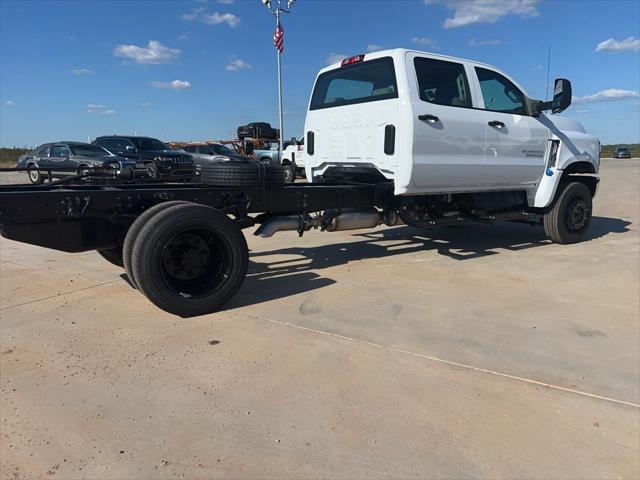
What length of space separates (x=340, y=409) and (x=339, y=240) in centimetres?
509

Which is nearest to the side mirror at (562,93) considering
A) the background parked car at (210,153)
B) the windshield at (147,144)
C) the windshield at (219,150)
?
the windshield at (147,144)

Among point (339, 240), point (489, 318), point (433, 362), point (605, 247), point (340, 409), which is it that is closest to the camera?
point (340, 409)

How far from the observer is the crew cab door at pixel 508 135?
20.8 ft

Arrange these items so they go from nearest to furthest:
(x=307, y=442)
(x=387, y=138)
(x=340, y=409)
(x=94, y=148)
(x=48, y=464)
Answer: (x=48, y=464) < (x=307, y=442) < (x=340, y=409) < (x=387, y=138) < (x=94, y=148)

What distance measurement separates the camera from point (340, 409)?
2.85 m

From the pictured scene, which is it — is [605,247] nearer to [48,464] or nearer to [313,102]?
[313,102]

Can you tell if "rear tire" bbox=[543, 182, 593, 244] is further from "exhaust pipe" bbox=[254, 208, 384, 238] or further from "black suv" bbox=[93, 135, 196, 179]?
"black suv" bbox=[93, 135, 196, 179]

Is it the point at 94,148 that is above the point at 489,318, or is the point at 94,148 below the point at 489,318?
above

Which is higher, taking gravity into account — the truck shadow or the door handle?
the door handle

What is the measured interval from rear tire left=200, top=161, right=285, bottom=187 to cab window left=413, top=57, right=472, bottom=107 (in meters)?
1.98

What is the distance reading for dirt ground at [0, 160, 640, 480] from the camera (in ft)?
7.98

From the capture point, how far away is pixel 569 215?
7.52 metres

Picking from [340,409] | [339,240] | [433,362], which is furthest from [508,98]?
[340,409]

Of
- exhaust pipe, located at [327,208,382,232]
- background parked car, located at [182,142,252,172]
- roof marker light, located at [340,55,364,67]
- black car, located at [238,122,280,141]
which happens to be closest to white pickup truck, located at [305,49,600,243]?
roof marker light, located at [340,55,364,67]
